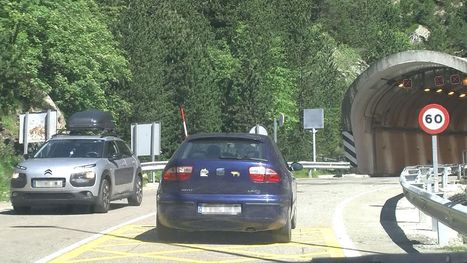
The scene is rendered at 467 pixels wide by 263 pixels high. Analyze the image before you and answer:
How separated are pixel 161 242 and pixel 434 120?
579cm

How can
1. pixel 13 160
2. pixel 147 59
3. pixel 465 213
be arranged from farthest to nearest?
pixel 147 59 < pixel 13 160 < pixel 465 213

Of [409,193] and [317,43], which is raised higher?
[317,43]

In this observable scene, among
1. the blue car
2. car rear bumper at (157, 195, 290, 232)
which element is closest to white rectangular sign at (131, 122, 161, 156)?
the blue car

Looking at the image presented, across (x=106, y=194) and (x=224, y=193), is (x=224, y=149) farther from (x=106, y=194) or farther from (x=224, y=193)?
(x=106, y=194)

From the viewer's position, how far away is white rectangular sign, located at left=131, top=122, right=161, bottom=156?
1190 inches

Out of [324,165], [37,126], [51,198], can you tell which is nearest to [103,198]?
[51,198]

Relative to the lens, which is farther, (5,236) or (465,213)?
(5,236)

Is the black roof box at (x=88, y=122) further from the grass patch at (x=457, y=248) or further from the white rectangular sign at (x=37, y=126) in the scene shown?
the grass patch at (x=457, y=248)

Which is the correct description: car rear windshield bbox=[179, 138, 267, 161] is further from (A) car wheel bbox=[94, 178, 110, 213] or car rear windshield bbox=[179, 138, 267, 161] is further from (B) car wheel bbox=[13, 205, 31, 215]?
(B) car wheel bbox=[13, 205, 31, 215]

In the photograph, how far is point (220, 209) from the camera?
1034 centimetres

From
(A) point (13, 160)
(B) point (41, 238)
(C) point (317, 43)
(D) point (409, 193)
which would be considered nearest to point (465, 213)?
(D) point (409, 193)

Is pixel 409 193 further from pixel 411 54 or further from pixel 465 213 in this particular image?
pixel 411 54

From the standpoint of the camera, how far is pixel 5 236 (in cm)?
1154

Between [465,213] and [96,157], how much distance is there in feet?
30.9
